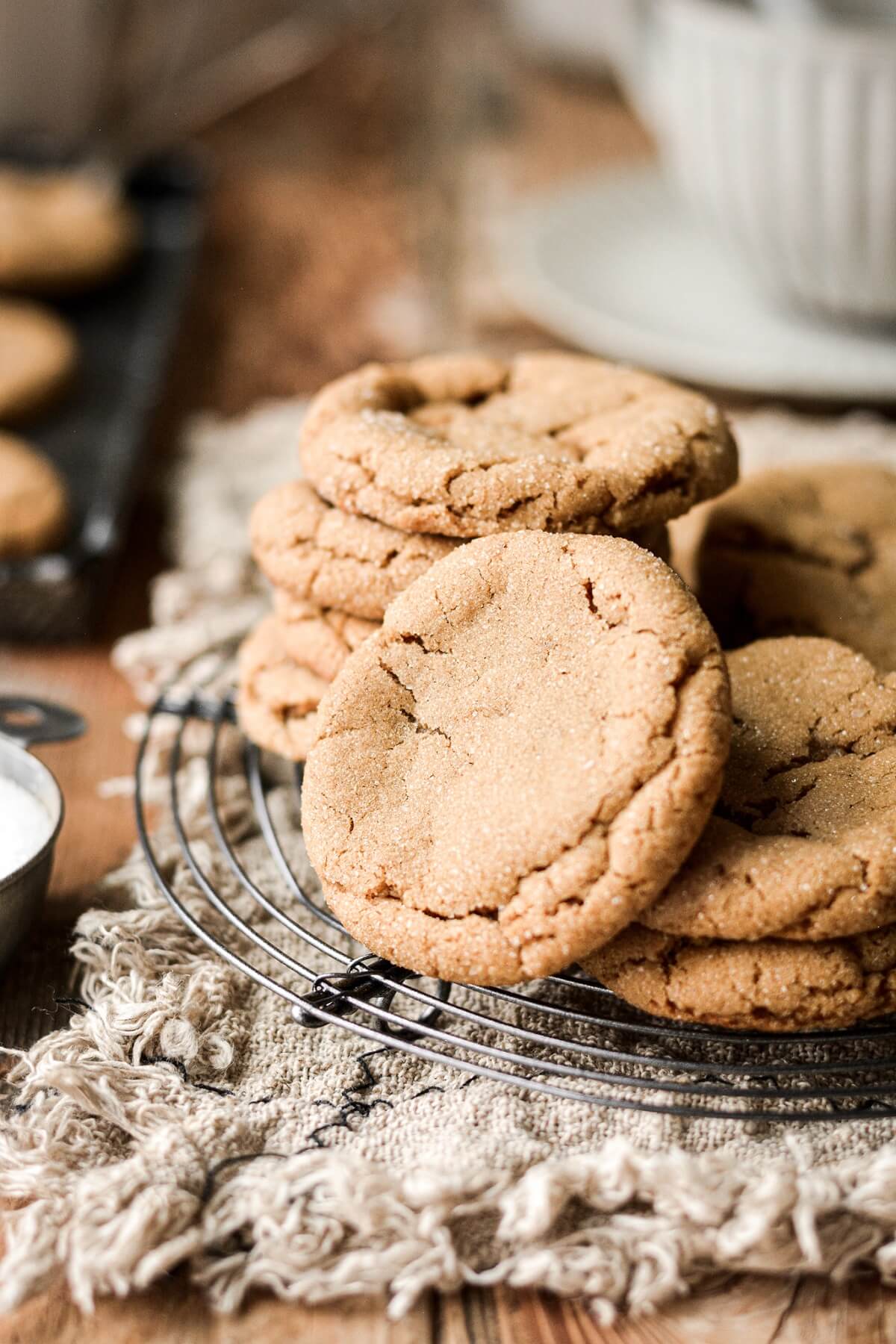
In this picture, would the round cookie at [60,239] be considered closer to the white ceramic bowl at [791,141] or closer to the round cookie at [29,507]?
the round cookie at [29,507]

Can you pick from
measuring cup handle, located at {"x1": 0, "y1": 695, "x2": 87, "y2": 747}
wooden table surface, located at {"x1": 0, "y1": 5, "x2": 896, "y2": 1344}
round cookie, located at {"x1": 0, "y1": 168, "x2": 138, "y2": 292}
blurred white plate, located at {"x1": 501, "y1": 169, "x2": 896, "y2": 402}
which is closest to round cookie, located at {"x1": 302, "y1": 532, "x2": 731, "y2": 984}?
wooden table surface, located at {"x1": 0, "y1": 5, "x2": 896, "y2": 1344}

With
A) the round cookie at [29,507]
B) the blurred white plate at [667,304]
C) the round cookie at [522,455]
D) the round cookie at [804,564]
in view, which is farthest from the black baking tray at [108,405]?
the round cookie at [804,564]

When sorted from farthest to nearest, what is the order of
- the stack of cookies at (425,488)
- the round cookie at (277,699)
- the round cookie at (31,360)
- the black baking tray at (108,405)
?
the round cookie at (31,360) → the black baking tray at (108,405) → the round cookie at (277,699) → the stack of cookies at (425,488)

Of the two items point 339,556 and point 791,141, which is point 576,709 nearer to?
point 339,556

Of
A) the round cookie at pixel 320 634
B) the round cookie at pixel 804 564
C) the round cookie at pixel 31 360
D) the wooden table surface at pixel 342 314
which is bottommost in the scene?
the wooden table surface at pixel 342 314

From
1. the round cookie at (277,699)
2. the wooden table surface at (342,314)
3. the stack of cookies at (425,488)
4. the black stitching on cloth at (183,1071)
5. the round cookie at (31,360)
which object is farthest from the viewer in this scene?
the round cookie at (31,360)

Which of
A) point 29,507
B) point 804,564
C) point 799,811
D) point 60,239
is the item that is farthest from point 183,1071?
point 60,239

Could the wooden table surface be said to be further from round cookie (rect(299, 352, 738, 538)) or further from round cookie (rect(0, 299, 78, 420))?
round cookie (rect(299, 352, 738, 538))

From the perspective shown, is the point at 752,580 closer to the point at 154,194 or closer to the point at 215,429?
the point at 215,429
